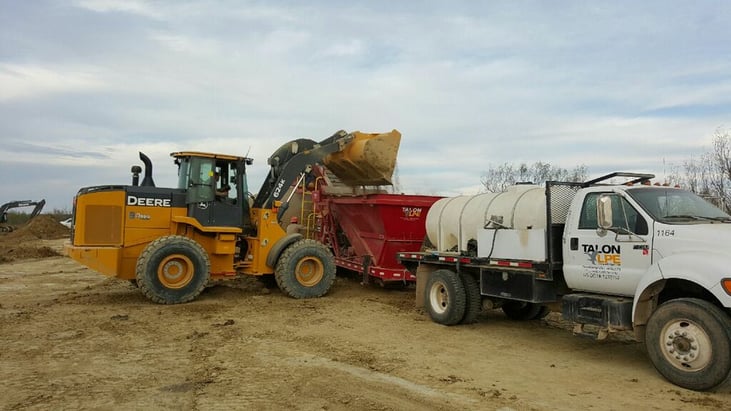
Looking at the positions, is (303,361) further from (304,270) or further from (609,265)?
(304,270)

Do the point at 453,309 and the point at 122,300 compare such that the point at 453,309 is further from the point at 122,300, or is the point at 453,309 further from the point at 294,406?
the point at 122,300

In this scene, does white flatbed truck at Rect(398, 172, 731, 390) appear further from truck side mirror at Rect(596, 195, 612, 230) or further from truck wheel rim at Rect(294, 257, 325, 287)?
truck wheel rim at Rect(294, 257, 325, 287)

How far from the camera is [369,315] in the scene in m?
10.3

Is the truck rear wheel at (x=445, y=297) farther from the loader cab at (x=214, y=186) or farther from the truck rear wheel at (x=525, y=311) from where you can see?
the loader cab at (x=214, y=186)

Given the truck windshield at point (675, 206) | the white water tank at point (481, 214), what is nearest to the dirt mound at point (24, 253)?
the white water tank at point (481, 214)

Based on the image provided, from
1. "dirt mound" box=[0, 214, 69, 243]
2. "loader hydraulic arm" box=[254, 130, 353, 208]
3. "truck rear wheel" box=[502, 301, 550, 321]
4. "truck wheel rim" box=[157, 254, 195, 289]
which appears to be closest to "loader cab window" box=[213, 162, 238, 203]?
"loader hydraulic arm" box=[254, 130, 353, 208]

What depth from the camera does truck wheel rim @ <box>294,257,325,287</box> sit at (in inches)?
473

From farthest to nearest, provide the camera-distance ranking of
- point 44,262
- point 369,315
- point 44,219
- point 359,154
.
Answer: point 44,219 < point 44,262 < point 359,154 < point 369,315

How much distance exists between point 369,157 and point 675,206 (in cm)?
648

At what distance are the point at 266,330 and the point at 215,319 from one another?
1.31m

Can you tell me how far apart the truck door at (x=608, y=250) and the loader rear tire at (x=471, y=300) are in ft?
6.69

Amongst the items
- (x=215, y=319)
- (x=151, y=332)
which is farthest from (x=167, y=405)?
(x=215, y=319)

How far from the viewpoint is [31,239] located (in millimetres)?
31719

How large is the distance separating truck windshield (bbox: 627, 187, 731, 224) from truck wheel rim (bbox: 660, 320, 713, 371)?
1244 mm
